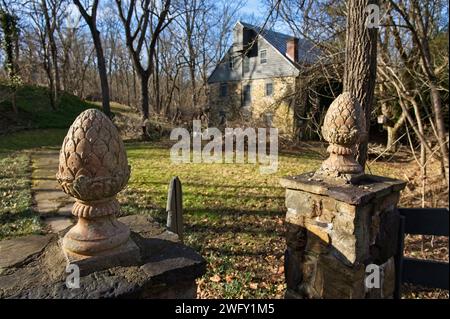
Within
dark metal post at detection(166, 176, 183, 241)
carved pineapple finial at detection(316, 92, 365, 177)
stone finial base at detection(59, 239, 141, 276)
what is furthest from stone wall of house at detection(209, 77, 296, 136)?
stone finial base at detection(59, 239, 141, 276)

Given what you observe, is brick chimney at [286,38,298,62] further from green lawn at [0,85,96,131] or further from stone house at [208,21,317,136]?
green lawn at [0,85,96,131]

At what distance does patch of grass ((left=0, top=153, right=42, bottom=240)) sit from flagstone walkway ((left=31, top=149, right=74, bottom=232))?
0.13 metres

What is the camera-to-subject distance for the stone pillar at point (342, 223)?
2.37 meters

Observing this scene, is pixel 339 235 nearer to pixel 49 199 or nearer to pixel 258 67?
pixel 49 199

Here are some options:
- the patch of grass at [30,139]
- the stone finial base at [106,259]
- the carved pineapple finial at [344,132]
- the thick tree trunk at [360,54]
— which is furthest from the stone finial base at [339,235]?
the patch of grass at [30,139]

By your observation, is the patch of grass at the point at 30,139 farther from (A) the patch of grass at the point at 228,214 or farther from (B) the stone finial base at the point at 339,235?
(B) the stone finial base at the point at 339,235

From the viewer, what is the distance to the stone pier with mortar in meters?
1.52

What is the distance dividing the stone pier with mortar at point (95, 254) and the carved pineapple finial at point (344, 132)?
4.82ft

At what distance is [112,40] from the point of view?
3008 centimetres

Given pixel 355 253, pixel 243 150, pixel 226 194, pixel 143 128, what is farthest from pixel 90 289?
pixel 143 128

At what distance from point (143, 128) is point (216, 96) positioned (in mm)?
11023

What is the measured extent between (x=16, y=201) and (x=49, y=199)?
1.74ft

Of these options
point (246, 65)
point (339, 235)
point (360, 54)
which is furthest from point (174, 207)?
point (246, 65)

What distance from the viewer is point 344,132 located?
2.46 meters
